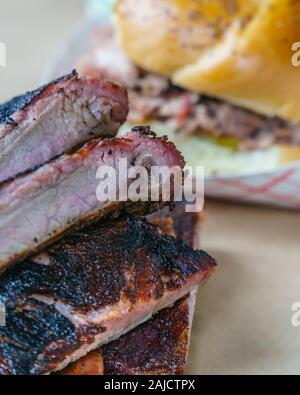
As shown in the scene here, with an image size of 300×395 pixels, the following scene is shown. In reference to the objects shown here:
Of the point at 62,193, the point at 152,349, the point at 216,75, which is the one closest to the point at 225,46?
the point at 216,75

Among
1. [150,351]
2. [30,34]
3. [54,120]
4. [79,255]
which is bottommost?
[150,351]

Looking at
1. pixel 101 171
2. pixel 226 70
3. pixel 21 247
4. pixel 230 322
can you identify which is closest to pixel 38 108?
pixel 101 171

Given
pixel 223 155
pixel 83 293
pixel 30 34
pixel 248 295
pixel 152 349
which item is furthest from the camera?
pixel 30 34

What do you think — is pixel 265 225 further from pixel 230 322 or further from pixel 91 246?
pixel 91 246

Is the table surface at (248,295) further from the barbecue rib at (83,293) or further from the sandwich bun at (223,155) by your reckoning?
the barbecue rib at (83,293)

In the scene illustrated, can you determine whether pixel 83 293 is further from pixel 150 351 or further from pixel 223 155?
pixel 223 155

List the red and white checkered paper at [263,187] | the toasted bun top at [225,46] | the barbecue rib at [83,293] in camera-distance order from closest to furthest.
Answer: the barbecue rib at [83,293], the red and white checkered paper at [263,187], the toasted bun top at [225,46]

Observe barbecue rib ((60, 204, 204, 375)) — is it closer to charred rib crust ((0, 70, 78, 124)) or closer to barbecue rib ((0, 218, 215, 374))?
barbecue rib ((0, 218, 215, 374))

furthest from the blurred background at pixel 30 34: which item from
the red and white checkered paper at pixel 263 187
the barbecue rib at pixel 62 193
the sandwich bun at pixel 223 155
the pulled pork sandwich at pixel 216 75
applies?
the barbecue rib at pixel 62 193
